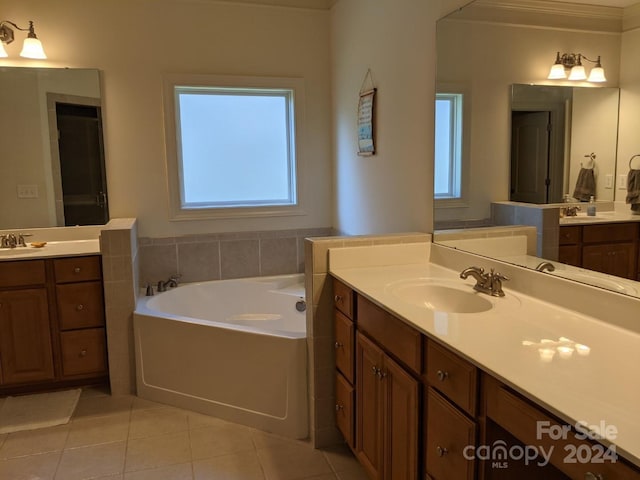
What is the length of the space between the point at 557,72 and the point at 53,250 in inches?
112

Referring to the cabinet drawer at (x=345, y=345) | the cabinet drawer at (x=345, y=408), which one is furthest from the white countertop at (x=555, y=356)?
the cabinet drawer at (x=345, y=408)

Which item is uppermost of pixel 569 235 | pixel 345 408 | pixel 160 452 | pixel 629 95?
pixel 629 95

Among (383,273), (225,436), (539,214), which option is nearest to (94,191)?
(225,436)

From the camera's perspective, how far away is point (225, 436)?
2.55m

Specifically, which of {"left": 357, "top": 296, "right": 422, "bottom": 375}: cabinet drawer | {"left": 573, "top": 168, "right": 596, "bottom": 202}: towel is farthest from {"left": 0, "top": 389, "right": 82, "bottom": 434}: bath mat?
{"left": 573, "top": 168, "right": 596, "bottom": 202}: towel

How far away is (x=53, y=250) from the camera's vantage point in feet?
9.96

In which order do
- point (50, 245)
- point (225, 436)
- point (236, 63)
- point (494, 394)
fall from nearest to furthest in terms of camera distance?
1. point (494, 394)
2. point (225, 436)
3. point (50, 245)
4. point (236, 63)

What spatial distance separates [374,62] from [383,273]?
1410mm

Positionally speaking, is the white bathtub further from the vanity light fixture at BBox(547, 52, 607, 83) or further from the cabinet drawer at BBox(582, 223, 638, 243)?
the vanity light fixture at BBox(547, 52, 607, 83)

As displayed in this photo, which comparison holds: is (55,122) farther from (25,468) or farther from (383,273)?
(383,273)

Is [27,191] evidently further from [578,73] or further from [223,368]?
[578,73]

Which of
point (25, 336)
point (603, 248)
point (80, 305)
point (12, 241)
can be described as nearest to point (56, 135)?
point (12, 241)

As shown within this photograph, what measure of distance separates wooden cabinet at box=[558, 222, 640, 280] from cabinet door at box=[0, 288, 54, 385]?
108 inches

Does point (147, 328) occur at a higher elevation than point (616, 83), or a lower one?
lower
